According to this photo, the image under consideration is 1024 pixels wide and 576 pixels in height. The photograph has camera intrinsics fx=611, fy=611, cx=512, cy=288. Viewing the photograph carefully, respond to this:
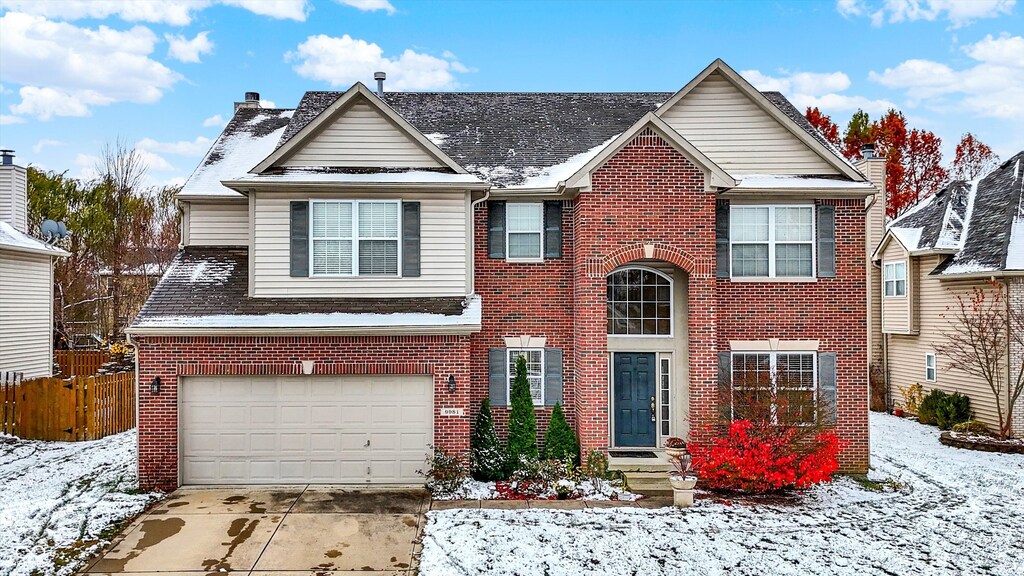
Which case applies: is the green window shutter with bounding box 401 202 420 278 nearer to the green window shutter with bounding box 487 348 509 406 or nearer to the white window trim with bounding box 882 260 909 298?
the green window shutter with bounding box 487 348 509 406

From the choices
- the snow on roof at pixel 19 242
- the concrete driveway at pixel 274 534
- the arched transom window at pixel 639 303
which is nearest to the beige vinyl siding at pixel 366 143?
the arched transom window at pixel 639 303

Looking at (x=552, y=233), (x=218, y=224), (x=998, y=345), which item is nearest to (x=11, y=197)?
(x=218, y=224)

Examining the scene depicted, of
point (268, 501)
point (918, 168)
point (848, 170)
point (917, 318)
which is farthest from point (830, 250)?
point (918, 168)

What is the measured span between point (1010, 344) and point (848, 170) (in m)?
7.76

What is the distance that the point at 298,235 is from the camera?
11766 millimetres

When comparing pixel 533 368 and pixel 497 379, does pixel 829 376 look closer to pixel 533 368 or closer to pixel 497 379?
pixel 533 368

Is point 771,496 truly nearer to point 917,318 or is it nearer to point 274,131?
point 917,318

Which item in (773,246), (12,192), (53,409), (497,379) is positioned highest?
(12,192)

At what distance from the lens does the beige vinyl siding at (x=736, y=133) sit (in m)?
12.9

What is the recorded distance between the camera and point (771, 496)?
11.0m

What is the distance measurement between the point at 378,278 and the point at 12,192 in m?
17.0

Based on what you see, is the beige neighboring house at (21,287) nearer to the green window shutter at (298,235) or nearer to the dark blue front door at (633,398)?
the green window shutter at (298,235)

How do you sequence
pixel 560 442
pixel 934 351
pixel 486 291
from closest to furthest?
1. pixel 560 442
2. pixel 486 291
3. pixel 934 351

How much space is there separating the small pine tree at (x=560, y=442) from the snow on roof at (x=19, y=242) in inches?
672
